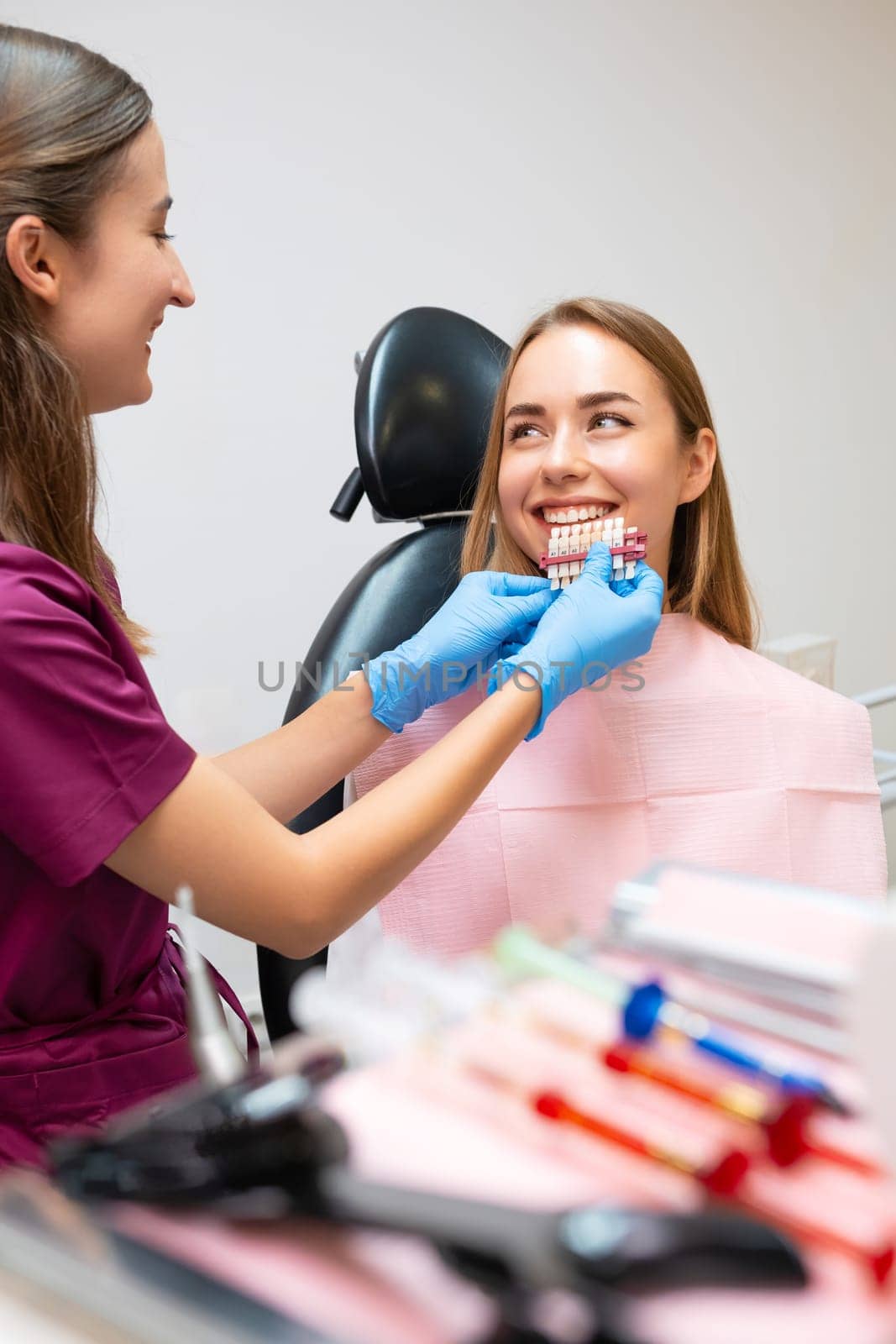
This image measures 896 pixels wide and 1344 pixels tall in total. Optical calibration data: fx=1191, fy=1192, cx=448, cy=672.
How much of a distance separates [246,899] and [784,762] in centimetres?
73

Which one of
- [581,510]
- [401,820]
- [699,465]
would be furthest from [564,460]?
[401,820]

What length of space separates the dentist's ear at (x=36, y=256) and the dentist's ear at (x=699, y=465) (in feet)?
2.75

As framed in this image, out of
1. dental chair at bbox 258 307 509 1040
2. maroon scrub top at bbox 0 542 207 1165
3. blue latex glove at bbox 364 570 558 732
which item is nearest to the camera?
maroon scrub top at bbox 0 542 207 1165

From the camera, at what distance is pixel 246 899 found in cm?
103

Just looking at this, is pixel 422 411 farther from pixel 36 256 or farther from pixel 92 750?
pixel 92 750

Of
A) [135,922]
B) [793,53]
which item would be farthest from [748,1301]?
[793,53]

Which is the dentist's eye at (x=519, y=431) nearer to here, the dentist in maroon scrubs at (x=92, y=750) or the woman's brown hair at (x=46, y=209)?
the dentist in maroon scrubs at (x=92, y=750)

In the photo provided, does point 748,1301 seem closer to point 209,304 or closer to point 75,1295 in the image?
point 75,1295

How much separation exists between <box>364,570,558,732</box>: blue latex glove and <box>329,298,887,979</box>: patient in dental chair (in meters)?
0.09

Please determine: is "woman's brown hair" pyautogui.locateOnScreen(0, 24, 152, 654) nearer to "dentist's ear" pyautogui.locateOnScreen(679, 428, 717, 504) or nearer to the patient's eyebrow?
the patient's eyebrow

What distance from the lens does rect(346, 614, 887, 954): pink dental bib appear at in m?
1.42

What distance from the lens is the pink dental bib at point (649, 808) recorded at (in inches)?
55.9

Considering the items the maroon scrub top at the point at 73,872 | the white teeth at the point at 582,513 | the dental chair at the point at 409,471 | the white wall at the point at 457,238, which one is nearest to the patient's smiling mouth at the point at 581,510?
the white teeth at the point at 582,513

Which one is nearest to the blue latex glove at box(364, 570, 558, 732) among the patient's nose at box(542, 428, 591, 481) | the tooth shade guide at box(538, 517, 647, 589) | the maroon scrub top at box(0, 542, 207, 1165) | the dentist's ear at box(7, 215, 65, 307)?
the tooth shade guide at box(538, 517, 647, 589)
